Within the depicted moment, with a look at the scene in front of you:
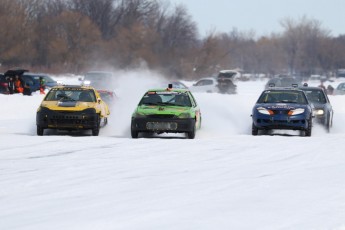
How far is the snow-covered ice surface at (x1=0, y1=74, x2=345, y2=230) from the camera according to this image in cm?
867

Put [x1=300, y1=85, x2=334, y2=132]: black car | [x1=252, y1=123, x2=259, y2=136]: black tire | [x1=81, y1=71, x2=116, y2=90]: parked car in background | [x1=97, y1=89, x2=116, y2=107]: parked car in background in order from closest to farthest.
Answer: [x1=252, y1=123, x2=259, y2=136]: black tire → [x1=300, y1=85, x2=334, y2=132]: black car → [x1=97, y1=89, x2=116, y2=107]: parked car in background → [x1=81, y1=71, x2=116, y2=90]: parked car in background

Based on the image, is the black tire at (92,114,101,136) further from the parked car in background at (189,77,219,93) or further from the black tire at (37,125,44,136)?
the parked car in background at (189,77,219,93)

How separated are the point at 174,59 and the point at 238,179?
312ft

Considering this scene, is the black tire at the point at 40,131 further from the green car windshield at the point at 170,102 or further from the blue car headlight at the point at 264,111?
the blue car headlight at the point at 264,111

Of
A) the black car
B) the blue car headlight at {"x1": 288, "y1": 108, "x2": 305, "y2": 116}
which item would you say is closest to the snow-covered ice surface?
the blue car headlight at {"x1": 288, "y1": 108, "x2": 305, "y2": 116}

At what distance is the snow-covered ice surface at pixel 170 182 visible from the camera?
8.67 m

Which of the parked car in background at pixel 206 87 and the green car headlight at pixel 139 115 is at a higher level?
the green car headlight at pixel 139 115

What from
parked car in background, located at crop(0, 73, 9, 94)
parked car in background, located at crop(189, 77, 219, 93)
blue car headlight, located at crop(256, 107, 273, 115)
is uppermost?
blue car headlight, located at crop(256, 107, 273, 115)

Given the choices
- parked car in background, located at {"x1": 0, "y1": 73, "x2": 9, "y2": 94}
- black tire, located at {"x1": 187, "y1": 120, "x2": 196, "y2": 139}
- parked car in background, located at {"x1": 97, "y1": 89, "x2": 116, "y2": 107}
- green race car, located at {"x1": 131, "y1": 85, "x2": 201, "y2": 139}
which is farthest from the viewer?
parked car in background, located at {"x1": 0, "y1": 73, "x2": 9, "y2": 94}

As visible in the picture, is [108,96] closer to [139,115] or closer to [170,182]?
[139,115]

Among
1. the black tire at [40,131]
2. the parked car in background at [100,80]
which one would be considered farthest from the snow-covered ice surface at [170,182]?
the parked car in background at [100,80]

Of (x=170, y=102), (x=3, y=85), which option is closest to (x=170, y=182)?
(x=170, y=102)

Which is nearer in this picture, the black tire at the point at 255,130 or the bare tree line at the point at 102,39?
the black tire at the point at 255,130

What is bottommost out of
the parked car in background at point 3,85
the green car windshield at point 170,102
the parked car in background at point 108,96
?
the parked car in background at point 3,85
